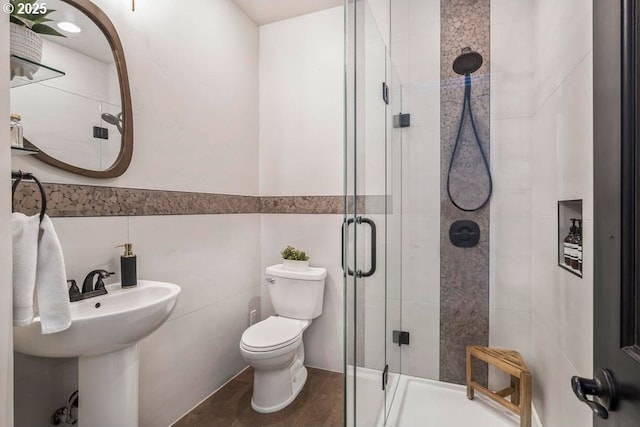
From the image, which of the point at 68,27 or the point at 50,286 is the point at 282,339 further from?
the point at 68,27

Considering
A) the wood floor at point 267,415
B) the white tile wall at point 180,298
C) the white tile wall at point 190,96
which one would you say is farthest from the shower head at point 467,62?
the wood floor at point 267,415

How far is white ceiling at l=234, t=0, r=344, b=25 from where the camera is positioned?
224 centimetres

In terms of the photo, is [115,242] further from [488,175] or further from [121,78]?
[488,175]

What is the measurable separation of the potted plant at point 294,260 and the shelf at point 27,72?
1553 mm

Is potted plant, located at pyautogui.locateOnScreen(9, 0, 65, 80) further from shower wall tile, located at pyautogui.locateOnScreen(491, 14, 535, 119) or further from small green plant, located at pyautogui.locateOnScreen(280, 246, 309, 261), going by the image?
shower wall tile, located at pyautogui.locateOnScreen(491, 14, 535, 119)

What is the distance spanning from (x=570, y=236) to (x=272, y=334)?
62.3 inches

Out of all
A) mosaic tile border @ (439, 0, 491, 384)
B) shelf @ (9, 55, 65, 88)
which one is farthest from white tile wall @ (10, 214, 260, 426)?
mosaic tile border @ (439, 0, 491, 384)

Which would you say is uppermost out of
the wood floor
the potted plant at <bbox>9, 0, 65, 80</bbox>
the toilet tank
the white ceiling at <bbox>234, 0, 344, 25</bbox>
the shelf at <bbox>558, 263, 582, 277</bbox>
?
the white ceiling at <bbox>234, 0, 344, 25</bbox>

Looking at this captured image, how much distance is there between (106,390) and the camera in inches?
45.5

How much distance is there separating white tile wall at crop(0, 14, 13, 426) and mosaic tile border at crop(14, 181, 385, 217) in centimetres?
42

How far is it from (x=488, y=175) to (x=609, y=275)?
4.08 feet

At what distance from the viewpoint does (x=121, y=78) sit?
4.78 ft

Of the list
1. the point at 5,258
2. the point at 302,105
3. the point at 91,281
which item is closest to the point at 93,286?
the point at 91,281

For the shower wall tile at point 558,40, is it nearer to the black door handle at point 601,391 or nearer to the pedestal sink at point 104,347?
the black door handle at point 601,391
